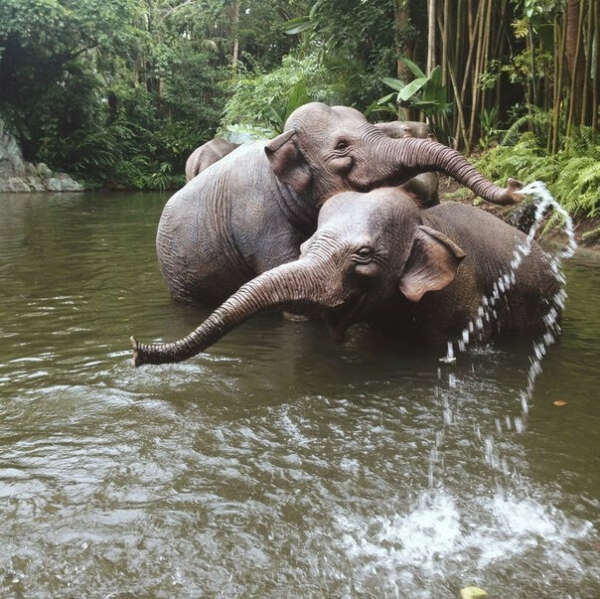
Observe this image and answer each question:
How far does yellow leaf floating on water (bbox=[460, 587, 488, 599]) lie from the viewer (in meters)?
2.00

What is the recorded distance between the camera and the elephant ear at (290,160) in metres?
4.55

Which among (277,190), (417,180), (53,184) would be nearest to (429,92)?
(277,190)

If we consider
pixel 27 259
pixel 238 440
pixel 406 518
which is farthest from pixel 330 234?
pixel 27 259

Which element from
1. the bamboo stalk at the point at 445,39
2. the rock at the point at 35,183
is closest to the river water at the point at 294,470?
the bamboo stalk at the point at 445,39

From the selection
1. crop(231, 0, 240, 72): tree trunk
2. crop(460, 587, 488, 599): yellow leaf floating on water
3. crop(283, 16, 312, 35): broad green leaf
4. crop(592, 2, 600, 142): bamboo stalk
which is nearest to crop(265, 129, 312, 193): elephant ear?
crop(460, 587, 488, 599): yellow leaf floating on water

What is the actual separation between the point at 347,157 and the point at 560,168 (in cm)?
631

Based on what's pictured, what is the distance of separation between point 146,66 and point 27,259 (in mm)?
33343

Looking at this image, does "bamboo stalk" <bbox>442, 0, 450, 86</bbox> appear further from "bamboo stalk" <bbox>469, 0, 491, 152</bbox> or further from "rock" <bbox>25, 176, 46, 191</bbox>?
"rock" <bbox>25, 176, 46, 191</bbox>

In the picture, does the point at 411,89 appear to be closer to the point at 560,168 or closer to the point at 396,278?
the point at 560,168

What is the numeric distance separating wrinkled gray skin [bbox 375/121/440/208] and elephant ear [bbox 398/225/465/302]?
685mm

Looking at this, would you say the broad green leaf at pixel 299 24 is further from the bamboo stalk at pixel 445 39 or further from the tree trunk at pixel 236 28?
the tree trunk at pixel 236 28

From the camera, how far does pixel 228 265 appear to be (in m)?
5.34

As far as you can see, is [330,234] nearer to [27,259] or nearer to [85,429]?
[85,429]

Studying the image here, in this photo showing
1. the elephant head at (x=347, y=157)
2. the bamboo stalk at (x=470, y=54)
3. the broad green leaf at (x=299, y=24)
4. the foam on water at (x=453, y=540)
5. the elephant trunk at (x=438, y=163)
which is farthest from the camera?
the broad green leaf at (x=299, y=24)
